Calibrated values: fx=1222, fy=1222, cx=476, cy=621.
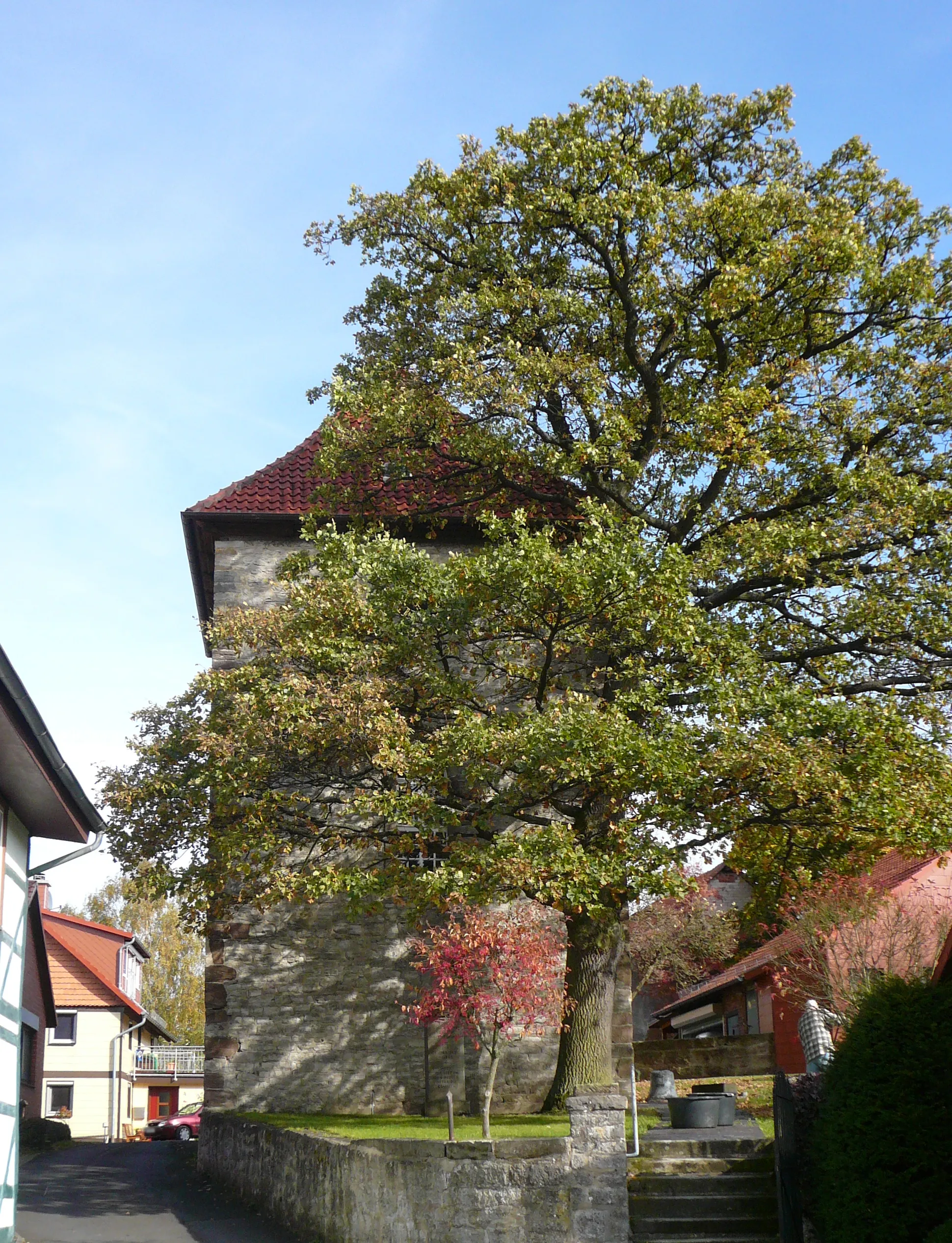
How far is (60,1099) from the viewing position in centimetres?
3931

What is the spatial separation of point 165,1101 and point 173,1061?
3.54 m

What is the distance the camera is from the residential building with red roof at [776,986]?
65.8ft

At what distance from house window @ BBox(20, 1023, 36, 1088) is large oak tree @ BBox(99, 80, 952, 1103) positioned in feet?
44.5

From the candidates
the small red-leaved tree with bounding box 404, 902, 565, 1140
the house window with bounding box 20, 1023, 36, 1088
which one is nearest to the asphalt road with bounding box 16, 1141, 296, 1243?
the small red-leaved tree with bounding box 404, 902, 565, 1140

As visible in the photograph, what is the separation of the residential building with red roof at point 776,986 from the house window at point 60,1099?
1959 centimetres

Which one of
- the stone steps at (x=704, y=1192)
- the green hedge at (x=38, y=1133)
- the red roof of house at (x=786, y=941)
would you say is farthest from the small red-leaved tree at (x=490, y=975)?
the green hedge at (x=38, y=1133)

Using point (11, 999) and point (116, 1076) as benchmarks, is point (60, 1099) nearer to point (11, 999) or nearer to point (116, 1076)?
point (116, 1076)

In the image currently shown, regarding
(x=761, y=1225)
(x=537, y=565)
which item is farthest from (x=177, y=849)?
(x=761, y=1225)

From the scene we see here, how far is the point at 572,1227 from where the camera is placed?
35.6 ft

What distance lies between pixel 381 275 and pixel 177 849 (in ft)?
26.8

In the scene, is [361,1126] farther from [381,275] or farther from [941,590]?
[381,275]

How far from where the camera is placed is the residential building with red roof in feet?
65.8

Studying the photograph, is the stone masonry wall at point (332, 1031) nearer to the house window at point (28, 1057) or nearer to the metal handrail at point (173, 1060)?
the house window at point (28, 1057)

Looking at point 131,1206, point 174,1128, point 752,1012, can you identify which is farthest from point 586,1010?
point 174,1128
